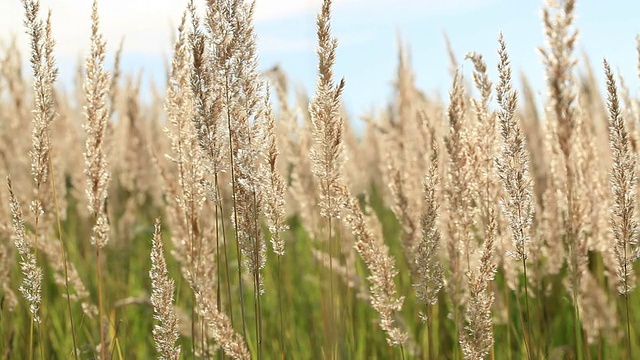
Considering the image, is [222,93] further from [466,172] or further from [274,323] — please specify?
[274,323]

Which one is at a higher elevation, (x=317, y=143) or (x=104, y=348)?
(x=317, y=143)

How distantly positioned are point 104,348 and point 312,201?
1402mm

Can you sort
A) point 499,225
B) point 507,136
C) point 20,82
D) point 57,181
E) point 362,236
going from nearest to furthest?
point 507,136 → point 362,236 → point 499,225 → point 57,181 → point 20,82

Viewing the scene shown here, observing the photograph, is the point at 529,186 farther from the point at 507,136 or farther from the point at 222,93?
the point at 222,93

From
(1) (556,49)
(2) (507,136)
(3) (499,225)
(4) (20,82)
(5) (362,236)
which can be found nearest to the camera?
(1) (556,49)

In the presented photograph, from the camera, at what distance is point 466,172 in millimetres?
2314

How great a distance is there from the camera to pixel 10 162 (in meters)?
4.52

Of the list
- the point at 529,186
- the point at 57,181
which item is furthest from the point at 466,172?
the point at 57,181

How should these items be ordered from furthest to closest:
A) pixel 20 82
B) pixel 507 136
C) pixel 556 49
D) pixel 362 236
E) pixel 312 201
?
pixel 20 82, pixel 312 201, pixel 362 236, pixel 507 136, pixel 556 49

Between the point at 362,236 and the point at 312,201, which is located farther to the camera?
the point at 312,201

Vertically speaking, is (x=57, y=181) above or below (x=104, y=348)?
above

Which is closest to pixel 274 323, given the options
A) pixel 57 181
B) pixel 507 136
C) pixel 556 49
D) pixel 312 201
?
pixel 312 201

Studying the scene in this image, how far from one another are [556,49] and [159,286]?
125 centimetres

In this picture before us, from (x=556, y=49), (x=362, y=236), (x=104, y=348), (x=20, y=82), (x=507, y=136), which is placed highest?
(x=20, y=82)
